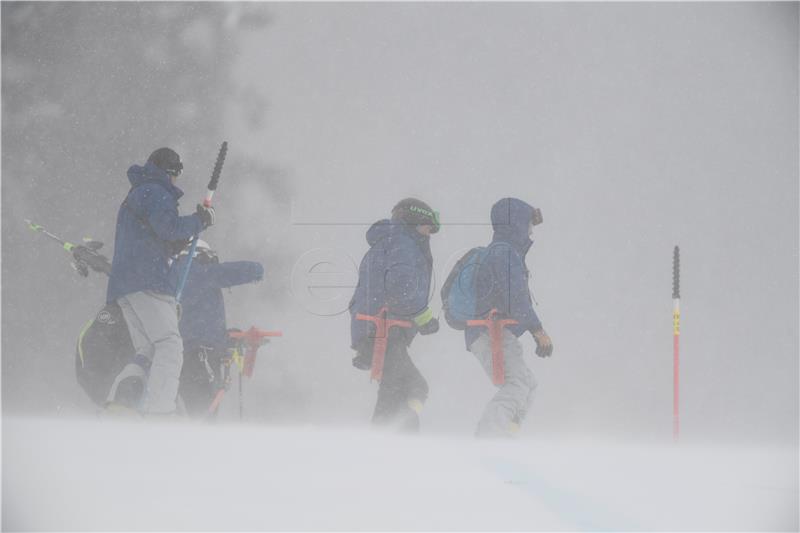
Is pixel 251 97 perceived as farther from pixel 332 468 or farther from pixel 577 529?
pixel 577 529

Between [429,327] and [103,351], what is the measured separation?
6.95ft

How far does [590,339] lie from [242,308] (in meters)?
3.74

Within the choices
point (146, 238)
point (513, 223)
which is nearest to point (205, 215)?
point (146, 238)

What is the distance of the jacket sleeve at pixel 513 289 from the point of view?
5.16m

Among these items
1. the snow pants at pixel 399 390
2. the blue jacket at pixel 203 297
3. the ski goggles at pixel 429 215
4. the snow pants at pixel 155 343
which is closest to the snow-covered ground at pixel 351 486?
the snow pants at pixel 155 343

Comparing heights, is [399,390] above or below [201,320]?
below

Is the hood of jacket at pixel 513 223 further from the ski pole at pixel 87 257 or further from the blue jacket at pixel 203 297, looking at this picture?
the ski pole at pixel 87 257

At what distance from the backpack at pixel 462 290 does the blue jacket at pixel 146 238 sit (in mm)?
1807

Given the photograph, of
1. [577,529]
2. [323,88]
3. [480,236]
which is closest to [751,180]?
[480,236]

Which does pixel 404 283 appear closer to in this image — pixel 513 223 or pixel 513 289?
pixel 513 289

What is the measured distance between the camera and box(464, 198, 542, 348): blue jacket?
5188 mm

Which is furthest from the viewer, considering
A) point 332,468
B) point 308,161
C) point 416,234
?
point 308,161

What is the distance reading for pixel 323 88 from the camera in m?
7.35

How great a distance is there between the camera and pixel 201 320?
5645 millimetres
